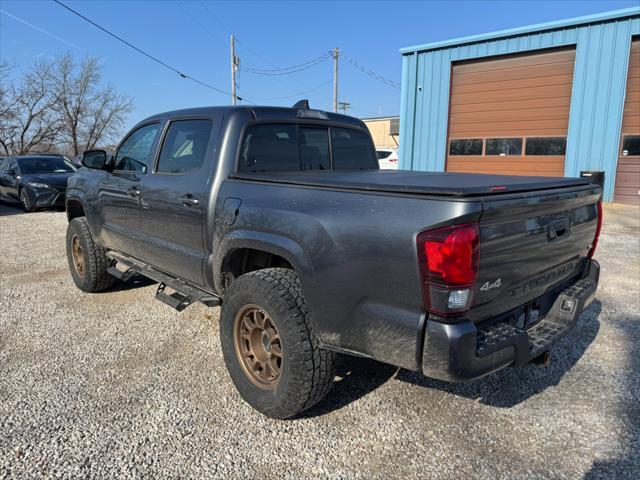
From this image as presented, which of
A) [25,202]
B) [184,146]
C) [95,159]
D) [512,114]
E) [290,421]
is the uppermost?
[512,114]

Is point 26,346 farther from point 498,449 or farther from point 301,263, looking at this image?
point 498,449

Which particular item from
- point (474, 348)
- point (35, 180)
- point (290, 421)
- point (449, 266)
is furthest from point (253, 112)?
point (35, 180)

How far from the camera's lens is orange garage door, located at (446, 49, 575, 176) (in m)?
14.0

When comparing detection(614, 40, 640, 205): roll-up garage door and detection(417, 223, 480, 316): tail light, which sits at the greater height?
detection(614, 40, 640, 205): roll-up garage door

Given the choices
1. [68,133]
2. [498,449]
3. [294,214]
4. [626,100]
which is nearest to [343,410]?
[498,449]

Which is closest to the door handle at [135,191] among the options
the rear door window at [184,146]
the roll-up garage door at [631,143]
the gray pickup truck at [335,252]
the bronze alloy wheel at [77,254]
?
the gray pickup truck at [335,252]

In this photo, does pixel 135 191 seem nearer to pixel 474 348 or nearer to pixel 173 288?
pixel 173 288

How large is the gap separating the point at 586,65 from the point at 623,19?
1.38 m

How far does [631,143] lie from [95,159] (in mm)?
14314

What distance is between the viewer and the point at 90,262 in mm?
4895

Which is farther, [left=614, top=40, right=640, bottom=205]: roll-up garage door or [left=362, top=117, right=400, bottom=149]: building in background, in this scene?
[left=362, top=117, right=400, bottom=149]: building in background

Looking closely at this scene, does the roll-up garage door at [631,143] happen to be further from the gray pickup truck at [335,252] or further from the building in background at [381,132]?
the building in background at [381,132]

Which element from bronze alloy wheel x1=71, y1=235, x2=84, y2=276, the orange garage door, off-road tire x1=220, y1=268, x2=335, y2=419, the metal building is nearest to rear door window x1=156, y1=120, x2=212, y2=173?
off-road tire x1=220, y1=268, x2=335, y2=419

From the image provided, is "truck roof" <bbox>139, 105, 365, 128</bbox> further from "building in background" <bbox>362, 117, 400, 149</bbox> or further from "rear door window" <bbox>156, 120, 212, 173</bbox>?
"building in background" <bbox>362, 117, 400, 149</bbox>
